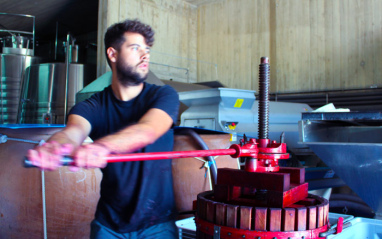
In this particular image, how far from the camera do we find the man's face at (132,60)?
1.39 m

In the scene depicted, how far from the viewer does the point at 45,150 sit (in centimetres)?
76

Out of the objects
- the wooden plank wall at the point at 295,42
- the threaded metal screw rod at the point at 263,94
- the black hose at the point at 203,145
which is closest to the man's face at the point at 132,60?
the threaded metal screw rod at the point at 263,94

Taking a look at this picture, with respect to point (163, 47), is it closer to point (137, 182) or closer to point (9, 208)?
point (9, 208)

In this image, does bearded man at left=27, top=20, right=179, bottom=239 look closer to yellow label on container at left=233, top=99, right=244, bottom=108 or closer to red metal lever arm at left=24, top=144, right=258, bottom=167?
red metal lever arm at left=24, top=144, right=258, bottom=167

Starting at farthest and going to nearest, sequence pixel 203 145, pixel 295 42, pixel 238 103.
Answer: pixel 295 42, pixel 238 103, pixel 203 145

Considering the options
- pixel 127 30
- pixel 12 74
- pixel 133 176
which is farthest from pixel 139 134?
pixel 12 74

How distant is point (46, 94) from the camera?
22.2 ft

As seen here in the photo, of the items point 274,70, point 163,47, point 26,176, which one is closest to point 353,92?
point 274,70

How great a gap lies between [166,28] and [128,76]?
24.9 feet

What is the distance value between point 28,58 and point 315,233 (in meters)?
8.24

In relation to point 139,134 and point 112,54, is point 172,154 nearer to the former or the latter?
point 139,134

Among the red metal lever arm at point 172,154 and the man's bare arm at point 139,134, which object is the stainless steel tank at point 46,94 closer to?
the man's bare arm at point 139,134

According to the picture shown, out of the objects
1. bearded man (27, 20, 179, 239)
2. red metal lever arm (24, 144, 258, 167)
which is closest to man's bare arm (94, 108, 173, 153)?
bearded man (27, 20, 179, 239)

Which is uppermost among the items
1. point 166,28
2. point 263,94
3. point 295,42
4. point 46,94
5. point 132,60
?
point 166,28
